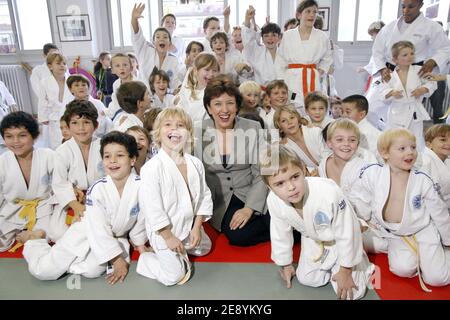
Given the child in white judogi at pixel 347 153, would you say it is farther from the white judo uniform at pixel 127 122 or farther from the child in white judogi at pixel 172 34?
the child in white judogi at pixel 172 34

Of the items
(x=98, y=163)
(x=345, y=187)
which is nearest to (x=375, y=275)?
(x=345, y=187)

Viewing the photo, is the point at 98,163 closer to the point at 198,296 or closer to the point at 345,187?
the point at 198,296

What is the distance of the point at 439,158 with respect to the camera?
2.48m

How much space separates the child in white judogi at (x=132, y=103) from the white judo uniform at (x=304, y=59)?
75.4 inches

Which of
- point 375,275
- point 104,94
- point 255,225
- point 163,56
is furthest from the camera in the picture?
point 104,94

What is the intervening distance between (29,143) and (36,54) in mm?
6535

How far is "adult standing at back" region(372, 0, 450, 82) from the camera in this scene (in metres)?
4.24

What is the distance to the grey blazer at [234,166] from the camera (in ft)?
8.20

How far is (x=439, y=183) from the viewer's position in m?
2.43

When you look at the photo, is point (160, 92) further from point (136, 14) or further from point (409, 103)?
point (409, 103)

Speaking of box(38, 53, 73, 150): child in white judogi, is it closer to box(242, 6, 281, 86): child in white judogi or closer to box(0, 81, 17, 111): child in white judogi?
box(0, 81, 17, 111): child in white judogi

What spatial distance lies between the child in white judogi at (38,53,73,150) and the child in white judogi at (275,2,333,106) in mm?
2787

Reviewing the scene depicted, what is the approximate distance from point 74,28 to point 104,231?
22.1ft

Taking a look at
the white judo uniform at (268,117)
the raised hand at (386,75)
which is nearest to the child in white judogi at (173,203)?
the white judo uniform at (268,117)
